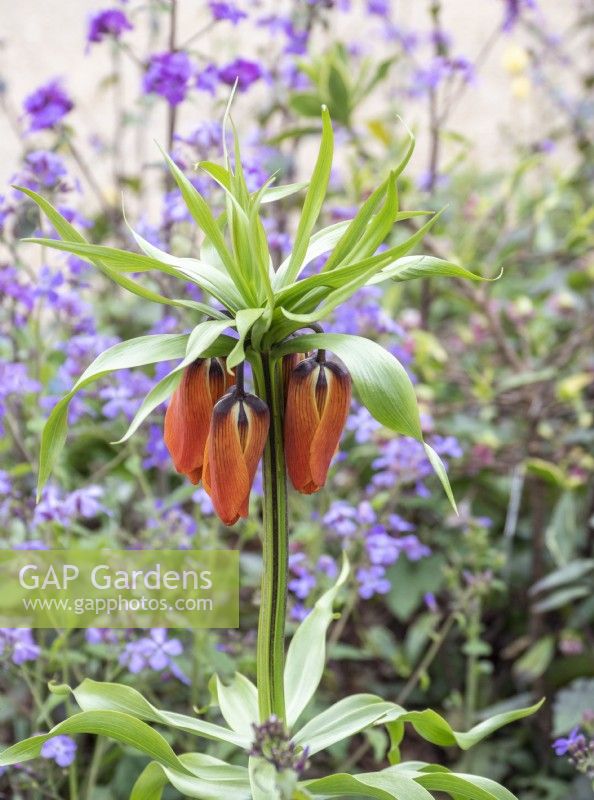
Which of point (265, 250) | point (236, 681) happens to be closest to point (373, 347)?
point (265, 250)

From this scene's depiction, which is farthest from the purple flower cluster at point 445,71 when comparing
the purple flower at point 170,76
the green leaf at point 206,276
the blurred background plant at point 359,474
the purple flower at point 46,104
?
the green leaf at point 206,276

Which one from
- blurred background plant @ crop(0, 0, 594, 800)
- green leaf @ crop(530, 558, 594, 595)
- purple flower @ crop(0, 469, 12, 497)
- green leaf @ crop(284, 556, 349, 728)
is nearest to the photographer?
green leaf @ crop(284, 556, 349, 728)

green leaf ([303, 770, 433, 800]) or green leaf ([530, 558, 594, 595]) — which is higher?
green leaf ([530, 558, 594, 595])

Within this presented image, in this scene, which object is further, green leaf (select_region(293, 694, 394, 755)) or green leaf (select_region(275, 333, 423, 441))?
green leaf (select_region(293, 694, 394, 755))

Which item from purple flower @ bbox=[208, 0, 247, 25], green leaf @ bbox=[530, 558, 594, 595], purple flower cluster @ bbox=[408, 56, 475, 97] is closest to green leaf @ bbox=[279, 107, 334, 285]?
purple flower @ bbox=[208, 0, 247, 25]

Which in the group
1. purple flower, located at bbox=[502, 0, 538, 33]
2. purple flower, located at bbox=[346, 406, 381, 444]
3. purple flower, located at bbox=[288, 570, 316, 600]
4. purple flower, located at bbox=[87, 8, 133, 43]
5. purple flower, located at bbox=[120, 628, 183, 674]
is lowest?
purple flower, located at bbox=[120, 628, 183, 674]

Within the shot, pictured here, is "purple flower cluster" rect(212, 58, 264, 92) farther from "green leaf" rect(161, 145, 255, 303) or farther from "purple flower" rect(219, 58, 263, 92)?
"green leaf" rect(161, 145, 255, 303)
